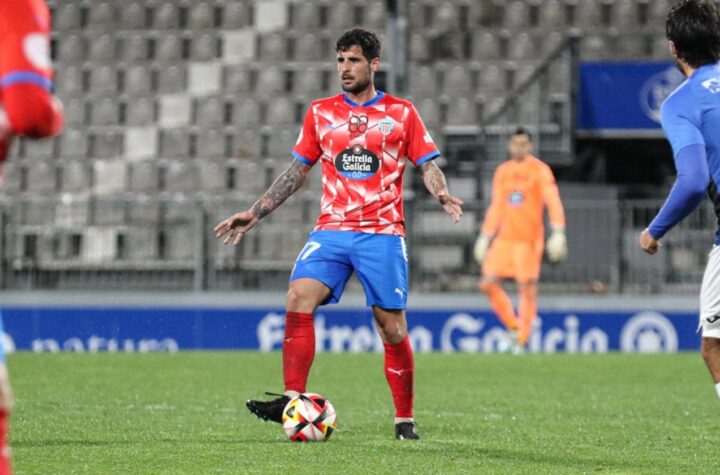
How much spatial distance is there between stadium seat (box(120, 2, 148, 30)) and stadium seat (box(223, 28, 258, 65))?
4.86 feet

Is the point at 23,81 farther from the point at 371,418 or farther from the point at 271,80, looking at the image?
the point at 271,80

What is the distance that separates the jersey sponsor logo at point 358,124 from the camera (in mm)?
6996

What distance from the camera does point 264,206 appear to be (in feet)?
23.2

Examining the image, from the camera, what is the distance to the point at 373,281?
6.88 m

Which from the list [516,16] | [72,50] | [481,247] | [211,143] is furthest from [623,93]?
[72,50]

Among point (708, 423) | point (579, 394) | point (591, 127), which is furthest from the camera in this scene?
point (591, 127)

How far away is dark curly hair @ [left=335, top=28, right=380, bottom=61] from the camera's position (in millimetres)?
6898

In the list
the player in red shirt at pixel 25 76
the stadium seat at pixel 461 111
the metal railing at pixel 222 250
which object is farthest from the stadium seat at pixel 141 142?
the player in red shirt at pixel 25 76

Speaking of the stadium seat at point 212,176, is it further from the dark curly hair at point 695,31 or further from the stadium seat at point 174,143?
the dark curly hair at point 695,31

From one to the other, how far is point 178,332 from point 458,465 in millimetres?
10915

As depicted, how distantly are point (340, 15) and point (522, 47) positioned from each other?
9.81ft

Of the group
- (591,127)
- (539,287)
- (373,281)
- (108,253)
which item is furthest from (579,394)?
(591,127)

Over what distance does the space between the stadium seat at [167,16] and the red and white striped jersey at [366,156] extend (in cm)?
1562

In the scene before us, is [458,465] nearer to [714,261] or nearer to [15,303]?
[714,261]
